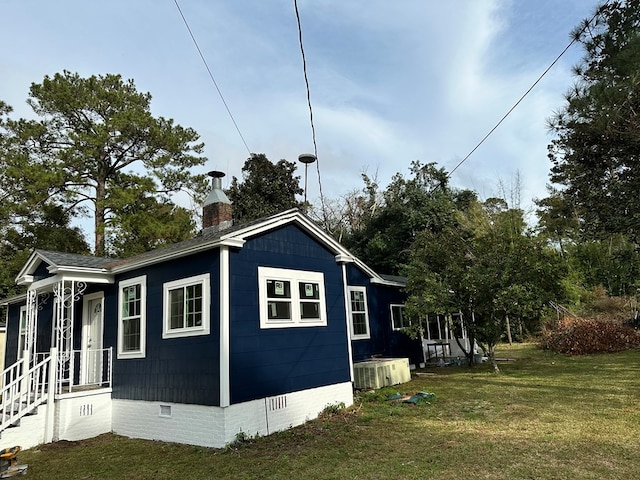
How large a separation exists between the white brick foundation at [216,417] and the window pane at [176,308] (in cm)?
154

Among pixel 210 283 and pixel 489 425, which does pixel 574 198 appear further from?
pixel 210 283

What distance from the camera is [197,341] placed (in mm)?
8141

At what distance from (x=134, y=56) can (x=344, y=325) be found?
7669mm

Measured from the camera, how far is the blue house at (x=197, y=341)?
7945 mm

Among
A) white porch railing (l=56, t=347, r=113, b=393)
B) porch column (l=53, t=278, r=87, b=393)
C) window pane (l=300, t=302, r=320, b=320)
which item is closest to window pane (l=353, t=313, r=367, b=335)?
window pane (l=300, t=302, r=320, b=320)

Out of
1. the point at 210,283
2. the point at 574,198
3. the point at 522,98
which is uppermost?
the point at 522,98

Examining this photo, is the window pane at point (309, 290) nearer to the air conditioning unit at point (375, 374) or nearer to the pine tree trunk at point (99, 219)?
the air conditioning unit at point (375, 374)

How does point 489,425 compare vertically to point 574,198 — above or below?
below

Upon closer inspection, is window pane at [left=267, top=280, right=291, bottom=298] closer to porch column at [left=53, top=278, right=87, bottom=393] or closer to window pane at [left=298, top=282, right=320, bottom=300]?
window pane at [left=298, top=282, right=320, bottom=300]

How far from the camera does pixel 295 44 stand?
795cm

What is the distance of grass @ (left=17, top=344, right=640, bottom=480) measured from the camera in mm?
5473

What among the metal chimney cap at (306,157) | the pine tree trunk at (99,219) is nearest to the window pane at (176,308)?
the metal chimney cap at (306,157)

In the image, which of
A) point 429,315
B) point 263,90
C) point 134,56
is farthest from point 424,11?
point 429,315

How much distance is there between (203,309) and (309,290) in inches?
102
